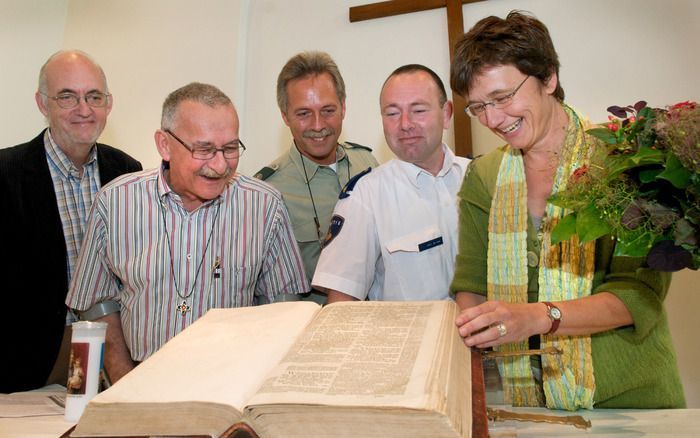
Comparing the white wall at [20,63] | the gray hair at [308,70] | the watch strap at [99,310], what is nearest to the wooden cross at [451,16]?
the gray hair at [308,70]

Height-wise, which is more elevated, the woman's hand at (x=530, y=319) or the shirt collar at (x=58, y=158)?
the shirt collar at (x=58, y=158)

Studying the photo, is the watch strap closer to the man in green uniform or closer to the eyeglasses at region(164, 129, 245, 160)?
the eyeglasses at region(164, 129, 245, 160)

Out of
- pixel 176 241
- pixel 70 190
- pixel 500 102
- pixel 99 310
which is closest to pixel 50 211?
pixel 70 190

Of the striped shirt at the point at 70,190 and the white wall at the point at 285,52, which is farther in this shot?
the white wall at the point at 285,52

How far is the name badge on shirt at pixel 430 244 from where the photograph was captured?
208 centimetres

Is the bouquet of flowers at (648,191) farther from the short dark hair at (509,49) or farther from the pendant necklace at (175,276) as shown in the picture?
the pendant necklace at (175,276)

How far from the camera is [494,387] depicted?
158 centimetres

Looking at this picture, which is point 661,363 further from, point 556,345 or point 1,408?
point 1,408

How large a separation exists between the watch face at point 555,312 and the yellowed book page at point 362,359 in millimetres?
245

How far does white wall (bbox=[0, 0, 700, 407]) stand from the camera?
3314 mm

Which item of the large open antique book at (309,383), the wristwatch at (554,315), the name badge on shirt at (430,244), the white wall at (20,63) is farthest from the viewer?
the white wall at (20,63)

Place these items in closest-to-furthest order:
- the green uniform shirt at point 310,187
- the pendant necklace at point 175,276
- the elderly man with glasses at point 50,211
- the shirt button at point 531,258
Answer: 1. the shirt button at point 531,258
2. the pendant necklace at point 175,276
3. the elderly man with glasses at point 50,211
4. the green uniform shirt at point 310,187

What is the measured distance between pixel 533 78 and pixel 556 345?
25.5 inches

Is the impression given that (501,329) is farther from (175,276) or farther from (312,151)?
(312,151)
